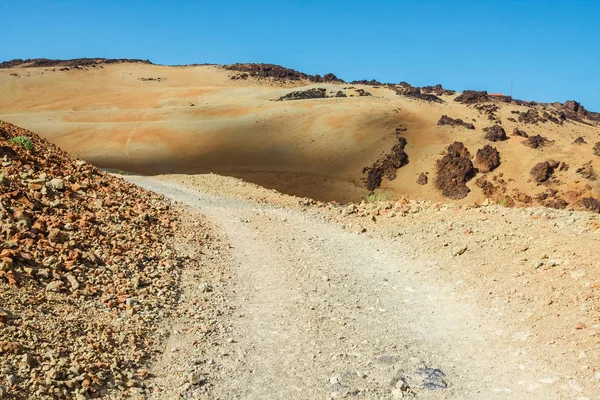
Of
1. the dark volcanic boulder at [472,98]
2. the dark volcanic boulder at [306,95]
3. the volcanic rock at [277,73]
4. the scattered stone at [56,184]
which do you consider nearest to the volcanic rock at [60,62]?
the volcanic rock at [277,73]

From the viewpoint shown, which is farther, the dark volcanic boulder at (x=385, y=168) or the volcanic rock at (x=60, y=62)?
the volcanic rock at (x=60, y=62)

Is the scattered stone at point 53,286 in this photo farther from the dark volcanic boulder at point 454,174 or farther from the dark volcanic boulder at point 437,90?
the dark volcanic boulder at point 437,90

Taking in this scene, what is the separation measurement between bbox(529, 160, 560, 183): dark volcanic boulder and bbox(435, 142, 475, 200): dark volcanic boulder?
3290 mm

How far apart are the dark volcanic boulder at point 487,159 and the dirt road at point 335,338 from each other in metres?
22.3

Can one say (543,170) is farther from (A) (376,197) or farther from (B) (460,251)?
(B) (460,251)

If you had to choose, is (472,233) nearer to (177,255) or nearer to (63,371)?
(177,255)

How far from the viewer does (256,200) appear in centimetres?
1927

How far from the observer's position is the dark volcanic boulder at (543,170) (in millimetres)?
28938

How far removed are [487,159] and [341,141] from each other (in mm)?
10606

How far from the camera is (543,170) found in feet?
95.3

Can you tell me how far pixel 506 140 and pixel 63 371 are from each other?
34914 mm

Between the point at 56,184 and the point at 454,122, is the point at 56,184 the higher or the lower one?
the lower one

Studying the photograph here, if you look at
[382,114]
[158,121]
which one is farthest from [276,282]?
[158,121]

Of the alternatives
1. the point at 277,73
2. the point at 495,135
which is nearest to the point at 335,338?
the point at 495,135
